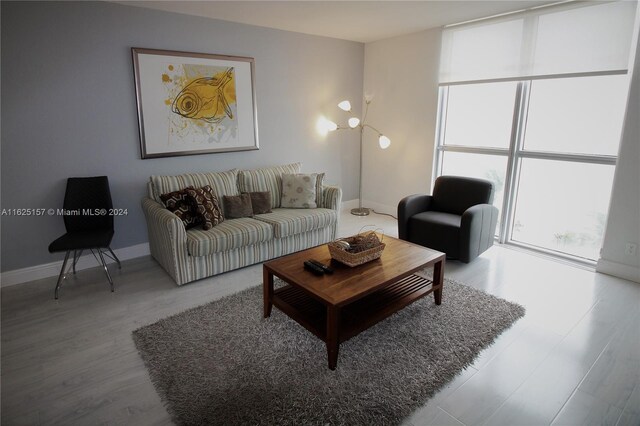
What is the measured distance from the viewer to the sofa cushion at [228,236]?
10.2 feet

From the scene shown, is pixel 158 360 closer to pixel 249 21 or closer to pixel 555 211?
pixel 249 21

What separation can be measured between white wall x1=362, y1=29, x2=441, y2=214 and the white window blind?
310 mm

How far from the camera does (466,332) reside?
2482 millimetres

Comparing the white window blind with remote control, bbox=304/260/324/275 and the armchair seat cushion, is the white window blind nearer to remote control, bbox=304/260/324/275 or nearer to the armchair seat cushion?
the armchair seat cushion

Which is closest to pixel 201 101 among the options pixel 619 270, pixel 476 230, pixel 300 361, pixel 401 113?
pixel 401 113

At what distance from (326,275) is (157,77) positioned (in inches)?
108

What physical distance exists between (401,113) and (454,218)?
1.98m

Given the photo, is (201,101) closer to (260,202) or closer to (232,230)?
(260,202)

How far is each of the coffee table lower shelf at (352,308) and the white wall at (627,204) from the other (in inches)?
76.5

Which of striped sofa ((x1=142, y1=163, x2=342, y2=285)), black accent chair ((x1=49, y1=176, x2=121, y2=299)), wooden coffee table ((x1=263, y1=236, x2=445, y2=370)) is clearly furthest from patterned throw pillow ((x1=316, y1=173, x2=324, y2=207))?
black accent chair ((x1=49, y1=176, x2=121, y2=299))

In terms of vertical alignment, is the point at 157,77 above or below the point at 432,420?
above

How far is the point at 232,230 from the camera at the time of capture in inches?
131

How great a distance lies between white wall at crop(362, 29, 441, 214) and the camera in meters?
4.69

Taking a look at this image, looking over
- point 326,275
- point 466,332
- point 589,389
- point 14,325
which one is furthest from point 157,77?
point 589,389
